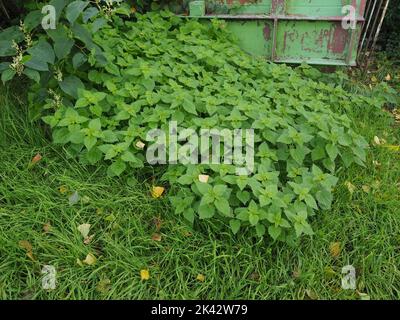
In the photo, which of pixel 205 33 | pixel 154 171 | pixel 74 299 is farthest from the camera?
pixel 205 33

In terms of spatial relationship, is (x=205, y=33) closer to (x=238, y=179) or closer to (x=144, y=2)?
(x=144, y=2)

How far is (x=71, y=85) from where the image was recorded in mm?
2900

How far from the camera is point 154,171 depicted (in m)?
2.84

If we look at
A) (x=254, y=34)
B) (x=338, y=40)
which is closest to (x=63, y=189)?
(x=254, y=34)

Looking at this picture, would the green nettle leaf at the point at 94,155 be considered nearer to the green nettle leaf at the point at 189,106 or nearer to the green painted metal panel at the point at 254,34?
the green nettle leaf at the point at 189,106

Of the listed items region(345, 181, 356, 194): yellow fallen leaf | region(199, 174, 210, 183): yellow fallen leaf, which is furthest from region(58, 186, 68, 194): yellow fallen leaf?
region(345, 181, 356, 194): yellow fallen leaf

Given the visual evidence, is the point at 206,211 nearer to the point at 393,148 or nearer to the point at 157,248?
the point at 157,248

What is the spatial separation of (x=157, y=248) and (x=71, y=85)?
4.02ft

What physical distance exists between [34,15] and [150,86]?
0.85 m

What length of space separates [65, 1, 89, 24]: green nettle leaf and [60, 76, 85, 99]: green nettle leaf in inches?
19.0

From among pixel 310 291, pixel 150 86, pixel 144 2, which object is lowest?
pixel 310 291

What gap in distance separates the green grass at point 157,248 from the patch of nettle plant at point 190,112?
0.14 m

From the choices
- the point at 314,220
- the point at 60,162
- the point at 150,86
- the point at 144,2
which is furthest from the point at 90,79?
the point at 314,220

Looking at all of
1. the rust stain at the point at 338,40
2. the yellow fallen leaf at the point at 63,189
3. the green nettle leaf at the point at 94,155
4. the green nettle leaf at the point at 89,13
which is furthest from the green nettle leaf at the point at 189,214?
the rust stain at the point at 338,40
